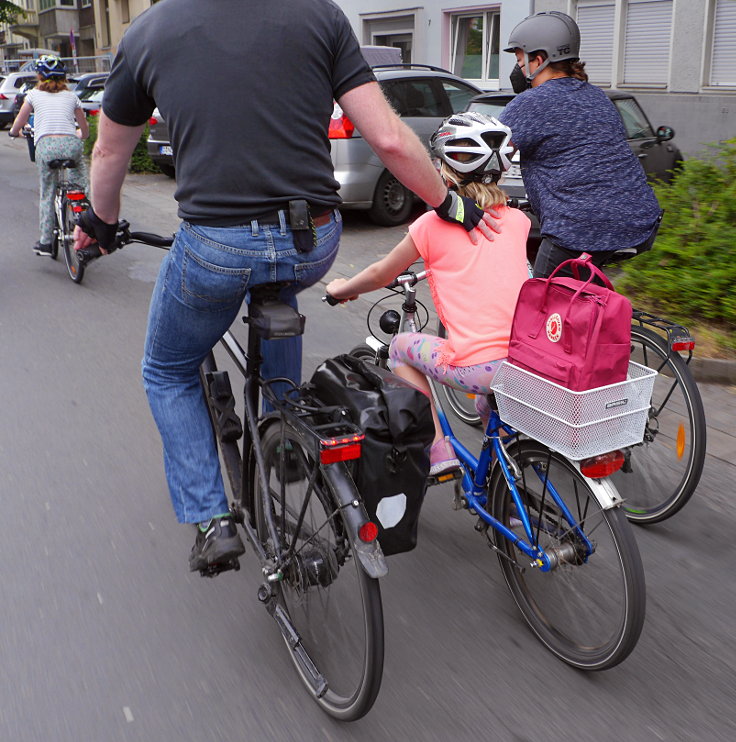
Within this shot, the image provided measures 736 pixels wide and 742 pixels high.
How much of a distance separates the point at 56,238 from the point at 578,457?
24.0 ft

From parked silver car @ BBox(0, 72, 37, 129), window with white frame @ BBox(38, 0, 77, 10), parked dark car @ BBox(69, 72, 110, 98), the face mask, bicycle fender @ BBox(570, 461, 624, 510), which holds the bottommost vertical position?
parked silver car @ BBox(0, 72, 37, 129)

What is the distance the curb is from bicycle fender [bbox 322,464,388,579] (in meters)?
3.49

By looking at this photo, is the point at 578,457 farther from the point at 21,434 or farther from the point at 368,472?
the point at 21,434

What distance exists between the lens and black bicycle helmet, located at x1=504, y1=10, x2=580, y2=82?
12.1 feet

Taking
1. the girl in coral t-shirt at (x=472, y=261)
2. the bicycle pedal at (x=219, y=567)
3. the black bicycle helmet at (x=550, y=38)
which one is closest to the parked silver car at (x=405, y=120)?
the black bicycle helmet at (x=550, y=38)

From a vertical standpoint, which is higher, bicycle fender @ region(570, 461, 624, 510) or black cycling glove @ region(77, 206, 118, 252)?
black cycling glove @ region(77, 206, 118, 252)

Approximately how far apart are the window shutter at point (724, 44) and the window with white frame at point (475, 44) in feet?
16.9

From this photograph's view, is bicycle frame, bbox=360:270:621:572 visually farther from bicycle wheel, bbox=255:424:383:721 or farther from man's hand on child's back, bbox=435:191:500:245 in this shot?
bicycle wheel, bbox=255:424:383:721

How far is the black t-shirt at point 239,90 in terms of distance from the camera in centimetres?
241

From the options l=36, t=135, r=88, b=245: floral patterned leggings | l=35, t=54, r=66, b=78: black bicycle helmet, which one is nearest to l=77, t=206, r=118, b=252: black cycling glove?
l=36, t=135, r=88, b=245: floral patterned leggings

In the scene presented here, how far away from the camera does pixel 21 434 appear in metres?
4.77

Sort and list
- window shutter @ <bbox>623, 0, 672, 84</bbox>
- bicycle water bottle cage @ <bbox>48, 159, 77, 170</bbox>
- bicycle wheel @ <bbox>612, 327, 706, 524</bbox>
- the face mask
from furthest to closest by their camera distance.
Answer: window shutter @ <bbox>623, 0, 672, 84</bbox> → bicycle water bottle cage @ <bbox>48, 159, 77, 170</bbox> → the face mask → bicycle wheel @ <bbox>612, 327, 706, 524</bbox>

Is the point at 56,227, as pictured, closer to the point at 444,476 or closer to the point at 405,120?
the point at 405,120

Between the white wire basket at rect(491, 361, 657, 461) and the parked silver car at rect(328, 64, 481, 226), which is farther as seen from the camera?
the parked silver car at rect(328, 64, 481, 226)
